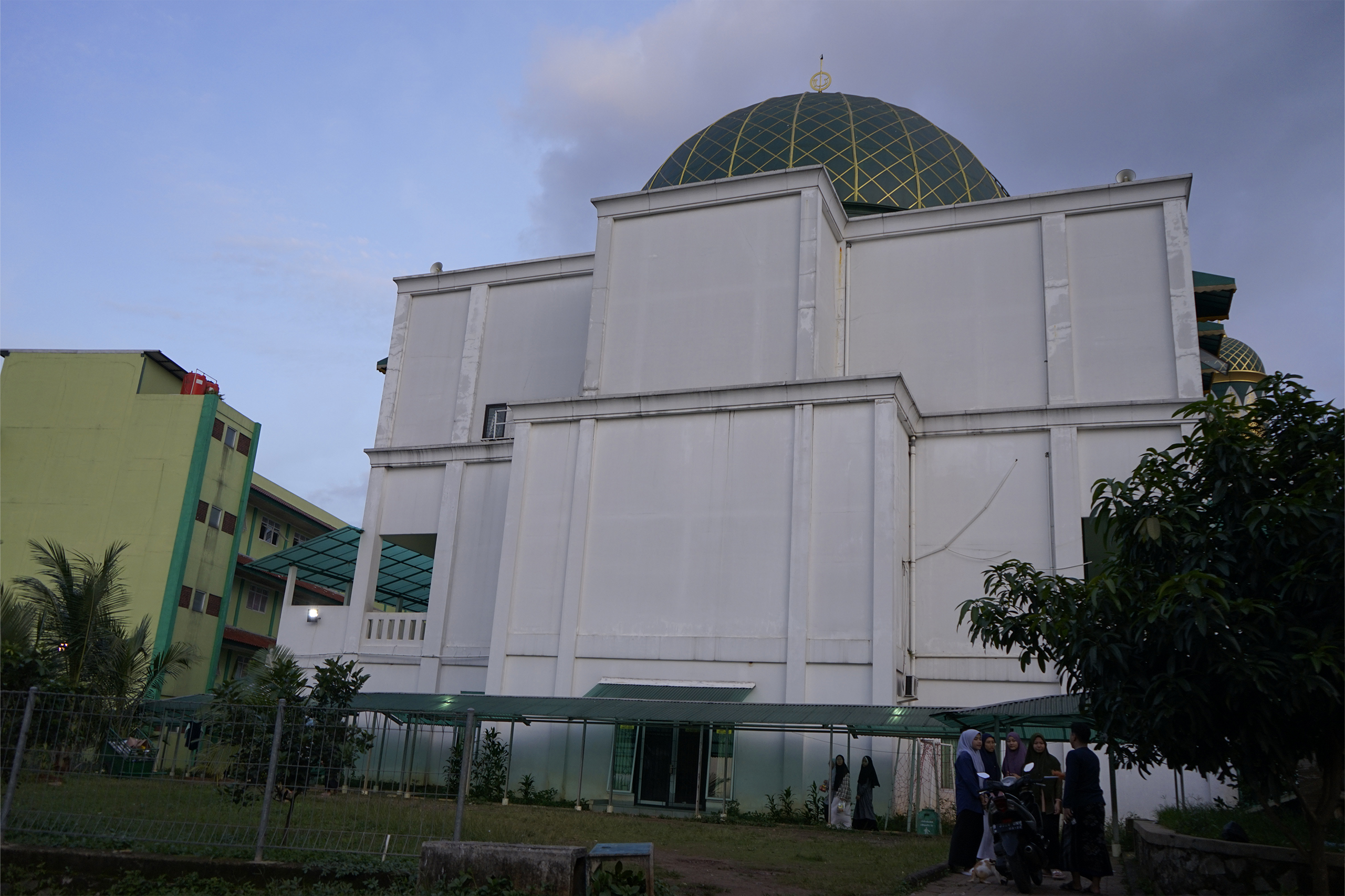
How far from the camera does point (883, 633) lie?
20.1 meters

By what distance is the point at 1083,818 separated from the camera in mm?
10000

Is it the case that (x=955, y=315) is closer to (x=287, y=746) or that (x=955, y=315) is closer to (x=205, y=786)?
(x=287, y=746)

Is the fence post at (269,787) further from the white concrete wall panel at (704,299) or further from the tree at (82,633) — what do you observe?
the white concrete wall panel at (704,299)

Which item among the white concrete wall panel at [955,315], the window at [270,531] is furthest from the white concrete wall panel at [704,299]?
the window at [270,531]

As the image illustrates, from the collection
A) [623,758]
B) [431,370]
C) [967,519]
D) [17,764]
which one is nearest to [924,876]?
[17,764]

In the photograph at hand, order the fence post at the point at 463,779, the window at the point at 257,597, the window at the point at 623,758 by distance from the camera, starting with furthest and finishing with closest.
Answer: the window at the point at 257,597
the window at the point at 623,758
the fence post at the point at 463,779

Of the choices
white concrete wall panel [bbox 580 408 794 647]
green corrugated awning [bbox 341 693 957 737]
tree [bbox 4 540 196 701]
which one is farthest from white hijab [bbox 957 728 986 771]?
tree [bbox 4 540 196 701]

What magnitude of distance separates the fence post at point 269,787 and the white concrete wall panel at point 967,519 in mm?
15025

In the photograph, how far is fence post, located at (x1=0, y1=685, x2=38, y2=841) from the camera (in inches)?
381

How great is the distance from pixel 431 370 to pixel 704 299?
29.6ft

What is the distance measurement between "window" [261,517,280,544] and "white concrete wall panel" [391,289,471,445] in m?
16.6

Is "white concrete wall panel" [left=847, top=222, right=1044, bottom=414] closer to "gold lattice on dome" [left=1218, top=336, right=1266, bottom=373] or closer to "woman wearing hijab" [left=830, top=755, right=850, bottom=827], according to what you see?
"woman wearing hijab" [left=830, top=755, right=850, bottom=827]

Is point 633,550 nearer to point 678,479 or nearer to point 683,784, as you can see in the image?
point 678,479

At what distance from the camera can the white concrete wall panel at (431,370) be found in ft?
94.8
